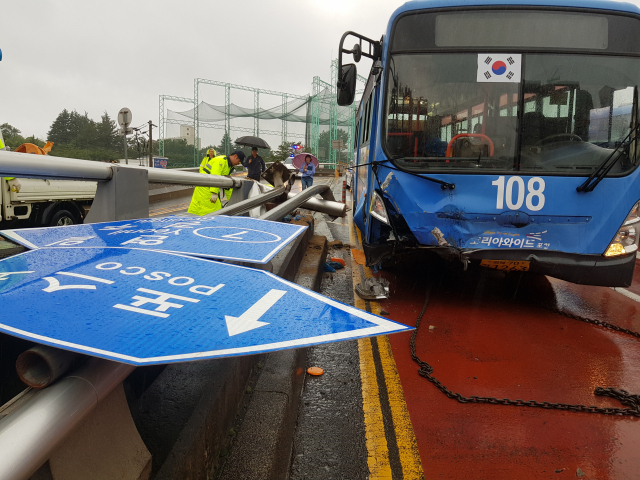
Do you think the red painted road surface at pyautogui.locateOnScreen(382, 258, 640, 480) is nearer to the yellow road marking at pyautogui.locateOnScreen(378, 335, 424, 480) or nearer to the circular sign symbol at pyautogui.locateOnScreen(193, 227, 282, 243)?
the yellow road marking at pyautogui.locateOnScreen(378, 335, 424, 480)

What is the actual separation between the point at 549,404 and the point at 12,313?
3.39 m

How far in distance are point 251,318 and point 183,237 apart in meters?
1.09

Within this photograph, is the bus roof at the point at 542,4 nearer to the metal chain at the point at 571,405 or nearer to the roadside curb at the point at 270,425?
the metal chain at the point at 571,405

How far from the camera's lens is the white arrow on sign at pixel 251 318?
1.34m

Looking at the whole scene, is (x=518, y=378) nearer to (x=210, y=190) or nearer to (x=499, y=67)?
(x=499, y=67)

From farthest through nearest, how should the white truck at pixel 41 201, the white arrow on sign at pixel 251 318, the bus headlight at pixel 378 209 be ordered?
the white truck at pixel 41 201
the bus headlight at pixel 378 209
the white arrow on sign at pixel 251 318

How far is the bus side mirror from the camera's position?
6020 millimetres

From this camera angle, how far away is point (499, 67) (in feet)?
17.3

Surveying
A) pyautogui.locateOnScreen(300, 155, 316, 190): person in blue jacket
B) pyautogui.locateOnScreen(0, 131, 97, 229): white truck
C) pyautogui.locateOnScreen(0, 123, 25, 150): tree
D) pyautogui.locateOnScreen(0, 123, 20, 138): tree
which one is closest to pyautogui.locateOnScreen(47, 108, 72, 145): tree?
pyautogui.locateOnScreen(0, 123, 20, 138): tree

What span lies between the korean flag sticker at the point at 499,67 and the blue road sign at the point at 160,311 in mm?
4475

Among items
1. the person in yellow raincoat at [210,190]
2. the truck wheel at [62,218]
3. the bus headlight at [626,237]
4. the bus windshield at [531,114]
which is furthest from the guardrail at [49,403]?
the truck wheel at [62,218]

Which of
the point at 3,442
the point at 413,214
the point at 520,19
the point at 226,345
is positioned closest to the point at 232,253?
the point at 226,345

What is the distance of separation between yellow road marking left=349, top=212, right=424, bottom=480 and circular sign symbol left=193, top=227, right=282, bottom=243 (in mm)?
1436

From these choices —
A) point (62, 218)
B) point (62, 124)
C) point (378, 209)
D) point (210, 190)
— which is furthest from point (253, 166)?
point (62, 124)
